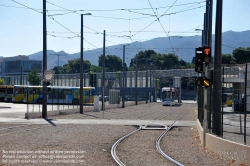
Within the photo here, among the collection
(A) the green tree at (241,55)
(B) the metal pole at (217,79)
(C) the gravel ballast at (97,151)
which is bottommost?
(C) the gravel ballast at (97,151)

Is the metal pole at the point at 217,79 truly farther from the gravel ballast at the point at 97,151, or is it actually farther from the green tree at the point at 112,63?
the green tree at the point at 112,63

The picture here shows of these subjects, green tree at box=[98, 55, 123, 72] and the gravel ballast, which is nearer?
the gravel ballast

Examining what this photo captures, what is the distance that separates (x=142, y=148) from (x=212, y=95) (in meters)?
4.27

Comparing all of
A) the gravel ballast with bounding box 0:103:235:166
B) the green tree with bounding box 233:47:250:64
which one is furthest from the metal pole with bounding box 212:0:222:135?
the green tree with bounding box 233:47:250:64

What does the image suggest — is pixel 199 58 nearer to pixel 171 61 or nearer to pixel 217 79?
pixel 217 79

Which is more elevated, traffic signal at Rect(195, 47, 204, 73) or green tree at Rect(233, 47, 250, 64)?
green tree at Rect(233, 47, 250, 64)

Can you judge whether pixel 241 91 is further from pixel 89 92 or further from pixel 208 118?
pixel 89 92

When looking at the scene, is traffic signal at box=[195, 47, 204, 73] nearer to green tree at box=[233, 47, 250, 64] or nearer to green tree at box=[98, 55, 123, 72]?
green tree at box=[233, 47, 250, 64]

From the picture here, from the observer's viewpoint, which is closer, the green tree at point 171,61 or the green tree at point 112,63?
the green tree at point 171,61

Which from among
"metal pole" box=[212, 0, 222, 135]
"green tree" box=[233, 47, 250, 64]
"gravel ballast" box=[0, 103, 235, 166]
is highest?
"green tree" box=[233, 47, 250, 64]

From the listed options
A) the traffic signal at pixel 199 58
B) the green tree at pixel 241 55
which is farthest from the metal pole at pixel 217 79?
the green tree at pixel 241 55

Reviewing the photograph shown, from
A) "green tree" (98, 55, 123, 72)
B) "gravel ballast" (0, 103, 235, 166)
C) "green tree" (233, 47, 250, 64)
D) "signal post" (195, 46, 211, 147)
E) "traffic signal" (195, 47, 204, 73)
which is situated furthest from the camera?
"green tree" (98, 55, 123, 72)

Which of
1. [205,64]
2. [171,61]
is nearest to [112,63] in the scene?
[171,61]

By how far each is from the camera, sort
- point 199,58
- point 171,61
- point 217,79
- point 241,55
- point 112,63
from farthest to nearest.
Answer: point 112,63 < point 171,61 < point 241,55 < point 217,79 < point 199,58
